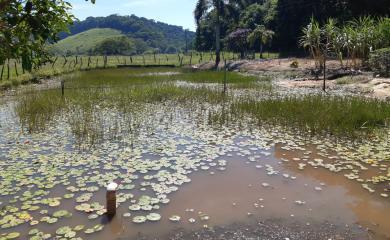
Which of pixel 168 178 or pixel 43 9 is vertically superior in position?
pixel 43 9

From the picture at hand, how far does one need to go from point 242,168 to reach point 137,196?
2.19 meters

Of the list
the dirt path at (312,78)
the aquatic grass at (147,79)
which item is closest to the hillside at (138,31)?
the dirt path at (312,78)

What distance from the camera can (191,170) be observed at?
650 cm

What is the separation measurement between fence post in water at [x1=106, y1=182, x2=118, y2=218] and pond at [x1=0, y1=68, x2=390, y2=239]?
11 centimetres

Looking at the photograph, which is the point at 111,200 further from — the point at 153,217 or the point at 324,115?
the point at 324,115

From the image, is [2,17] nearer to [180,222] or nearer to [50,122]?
[180,222]

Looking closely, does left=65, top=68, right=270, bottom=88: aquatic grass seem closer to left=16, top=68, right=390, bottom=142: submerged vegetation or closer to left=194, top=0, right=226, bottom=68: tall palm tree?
left=16, top=68, right=390, bottom=142: submerged vegetation

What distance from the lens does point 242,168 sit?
21.8 ft

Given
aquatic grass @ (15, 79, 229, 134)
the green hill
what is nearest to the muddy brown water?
aquatic grass @ (15, 79, 229, 134)

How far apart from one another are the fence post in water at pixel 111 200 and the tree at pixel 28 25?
2132mm

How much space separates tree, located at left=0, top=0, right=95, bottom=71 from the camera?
9.62 feet

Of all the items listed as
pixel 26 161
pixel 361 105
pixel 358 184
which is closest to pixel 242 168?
pixel 358 184

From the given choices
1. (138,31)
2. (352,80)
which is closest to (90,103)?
(352,80)

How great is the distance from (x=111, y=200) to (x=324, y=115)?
22.7 ft
